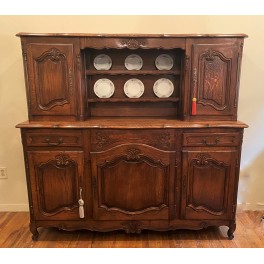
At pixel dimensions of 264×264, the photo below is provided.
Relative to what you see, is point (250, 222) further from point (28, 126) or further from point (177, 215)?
point (28, 126)

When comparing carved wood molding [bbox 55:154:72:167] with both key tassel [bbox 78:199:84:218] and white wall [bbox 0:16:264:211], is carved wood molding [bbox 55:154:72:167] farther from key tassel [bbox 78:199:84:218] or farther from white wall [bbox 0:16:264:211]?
white wall [bbox 0:16:264:211]

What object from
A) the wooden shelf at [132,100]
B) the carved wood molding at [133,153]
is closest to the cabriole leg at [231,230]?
the carved wood molding at [133,153]

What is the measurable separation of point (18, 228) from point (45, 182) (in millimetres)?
692

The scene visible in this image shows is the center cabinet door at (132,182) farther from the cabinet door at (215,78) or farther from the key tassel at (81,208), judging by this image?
the cabinet door at (215,78)

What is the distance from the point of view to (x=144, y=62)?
1.90m

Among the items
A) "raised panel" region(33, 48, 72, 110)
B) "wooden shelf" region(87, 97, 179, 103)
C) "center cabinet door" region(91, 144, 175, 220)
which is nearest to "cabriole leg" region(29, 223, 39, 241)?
"center cabinet door" region(91, 144, 175, 220)

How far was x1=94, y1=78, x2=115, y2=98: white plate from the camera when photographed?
6.21 feet

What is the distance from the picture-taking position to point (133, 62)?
1.89 metres

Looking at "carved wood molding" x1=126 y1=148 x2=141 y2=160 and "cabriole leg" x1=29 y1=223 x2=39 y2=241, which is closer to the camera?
"carved wood molding" x1=126 y1=148 x2=141 y2=160

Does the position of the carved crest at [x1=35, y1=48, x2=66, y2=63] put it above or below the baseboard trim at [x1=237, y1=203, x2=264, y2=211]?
above

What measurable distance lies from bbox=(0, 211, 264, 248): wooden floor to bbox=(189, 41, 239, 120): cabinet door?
103cm

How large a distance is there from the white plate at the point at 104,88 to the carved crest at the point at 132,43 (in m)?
0.38

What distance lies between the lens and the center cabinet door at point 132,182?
165 centimetres

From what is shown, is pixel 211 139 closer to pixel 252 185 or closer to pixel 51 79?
pixel 252 185
